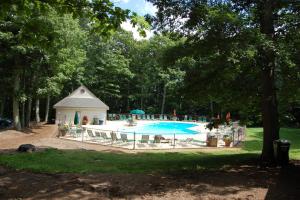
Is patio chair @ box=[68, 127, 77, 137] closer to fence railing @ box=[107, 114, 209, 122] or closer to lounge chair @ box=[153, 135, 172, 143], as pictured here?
lounge chair @ box=[153, 135, 172, 143]

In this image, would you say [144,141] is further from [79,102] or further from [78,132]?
[79,102]

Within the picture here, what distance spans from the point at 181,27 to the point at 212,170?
5.23m

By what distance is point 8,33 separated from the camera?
74.4 ft

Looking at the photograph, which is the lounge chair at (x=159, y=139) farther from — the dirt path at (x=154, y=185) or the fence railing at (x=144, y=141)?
the dirt path at (x=154, y=185)

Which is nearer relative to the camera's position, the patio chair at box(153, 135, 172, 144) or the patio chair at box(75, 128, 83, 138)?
the patio chair at box(153, 135, 172, 144)

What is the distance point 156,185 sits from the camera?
8406mm

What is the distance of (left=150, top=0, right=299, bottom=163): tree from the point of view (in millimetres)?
9656

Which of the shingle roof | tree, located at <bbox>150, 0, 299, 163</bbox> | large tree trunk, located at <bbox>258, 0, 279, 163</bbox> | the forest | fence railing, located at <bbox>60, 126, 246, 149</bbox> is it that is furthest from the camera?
the shingle roof

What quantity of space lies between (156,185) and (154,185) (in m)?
0.05

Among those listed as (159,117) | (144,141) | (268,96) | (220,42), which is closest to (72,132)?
(144,141)

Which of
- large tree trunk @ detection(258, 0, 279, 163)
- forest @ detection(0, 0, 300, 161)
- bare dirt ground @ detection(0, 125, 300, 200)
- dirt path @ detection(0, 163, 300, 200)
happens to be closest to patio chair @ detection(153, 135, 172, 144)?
forest @ detection(0, 0, 300, 161)

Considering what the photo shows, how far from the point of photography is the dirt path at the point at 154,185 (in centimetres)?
752

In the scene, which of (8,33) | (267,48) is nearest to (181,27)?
(267,48)

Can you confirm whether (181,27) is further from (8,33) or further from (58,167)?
(8,33)
